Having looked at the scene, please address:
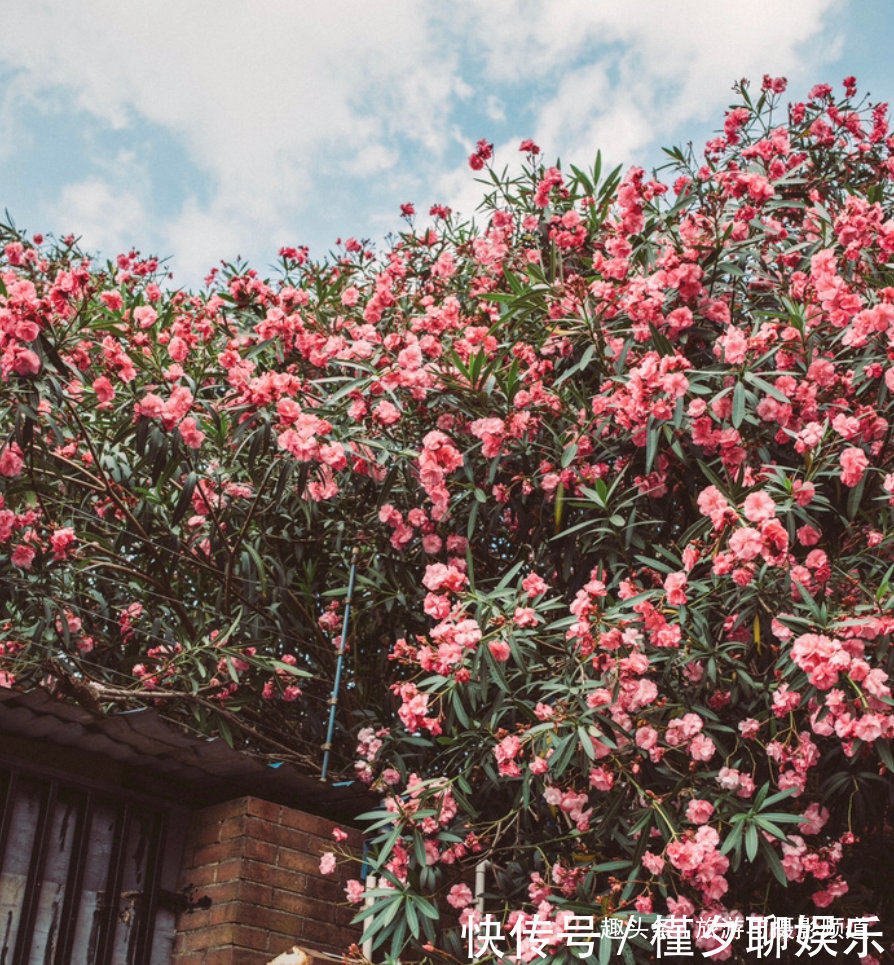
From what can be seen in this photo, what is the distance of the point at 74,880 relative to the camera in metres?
2.95

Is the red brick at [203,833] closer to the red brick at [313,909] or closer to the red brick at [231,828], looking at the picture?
the red brick at [231,828]

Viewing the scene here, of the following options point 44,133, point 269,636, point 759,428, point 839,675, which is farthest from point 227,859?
point 44,133

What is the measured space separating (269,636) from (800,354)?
216cm

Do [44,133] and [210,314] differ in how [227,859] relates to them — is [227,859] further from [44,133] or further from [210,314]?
[44,133]

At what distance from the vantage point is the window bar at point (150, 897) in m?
3.03

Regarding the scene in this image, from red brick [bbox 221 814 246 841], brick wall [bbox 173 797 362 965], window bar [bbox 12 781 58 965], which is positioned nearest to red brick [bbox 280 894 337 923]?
brick wall [bbox 173 797 362 965]

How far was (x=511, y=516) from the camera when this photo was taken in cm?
383

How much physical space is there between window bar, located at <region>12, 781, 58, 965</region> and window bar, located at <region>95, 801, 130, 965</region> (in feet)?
0.71

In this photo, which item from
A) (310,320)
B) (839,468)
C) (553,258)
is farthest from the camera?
(310,320)

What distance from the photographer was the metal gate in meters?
2.83

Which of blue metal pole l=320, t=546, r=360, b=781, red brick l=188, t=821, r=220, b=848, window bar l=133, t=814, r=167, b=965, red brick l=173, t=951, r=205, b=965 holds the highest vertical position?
blue metal pole l=320, t=546, r=360, b=781

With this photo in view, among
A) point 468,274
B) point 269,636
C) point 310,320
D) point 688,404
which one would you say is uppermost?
point 468,274

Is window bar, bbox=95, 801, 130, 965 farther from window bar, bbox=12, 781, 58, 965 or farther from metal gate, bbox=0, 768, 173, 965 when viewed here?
window bar, bbox=12, 781, 58, 965

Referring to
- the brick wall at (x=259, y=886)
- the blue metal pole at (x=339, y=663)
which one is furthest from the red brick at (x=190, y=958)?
the blue metal pole at (x=339, y=663)
